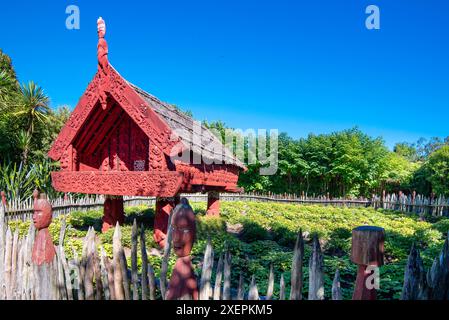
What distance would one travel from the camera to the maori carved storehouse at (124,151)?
640 centimetres

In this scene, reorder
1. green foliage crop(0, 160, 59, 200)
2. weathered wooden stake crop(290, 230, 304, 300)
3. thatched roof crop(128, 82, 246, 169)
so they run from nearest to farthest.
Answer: weathered wooden stake crop(290, 230, 304, 300), thatched roof crop(128, 82, 246, 169), green foliage crop(0, 160, 59, 200)

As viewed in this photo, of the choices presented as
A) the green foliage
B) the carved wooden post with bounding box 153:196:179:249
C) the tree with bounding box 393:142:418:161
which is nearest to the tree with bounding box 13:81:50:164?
the green foliage

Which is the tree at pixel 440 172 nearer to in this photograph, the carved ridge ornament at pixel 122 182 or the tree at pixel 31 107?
the carved ridge ornament at pixel 122 182

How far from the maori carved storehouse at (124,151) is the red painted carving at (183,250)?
3547 mm

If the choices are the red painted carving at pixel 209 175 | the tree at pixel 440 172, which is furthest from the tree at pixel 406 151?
the red painted carving at pixel 209 175

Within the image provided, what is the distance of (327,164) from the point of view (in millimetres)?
29391

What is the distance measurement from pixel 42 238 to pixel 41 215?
26cm

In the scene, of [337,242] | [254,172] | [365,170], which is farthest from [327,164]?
[337,242]

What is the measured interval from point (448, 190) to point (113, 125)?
21.7 metres

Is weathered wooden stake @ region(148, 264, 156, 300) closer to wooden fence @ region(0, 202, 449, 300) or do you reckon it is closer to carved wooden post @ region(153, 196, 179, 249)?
wooden fence @ region(0, 202, 449, 300)

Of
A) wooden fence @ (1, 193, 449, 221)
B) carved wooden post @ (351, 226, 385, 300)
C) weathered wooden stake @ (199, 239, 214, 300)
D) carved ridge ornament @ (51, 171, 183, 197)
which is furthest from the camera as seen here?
wooden fence @ (1, 193, 449, 221)

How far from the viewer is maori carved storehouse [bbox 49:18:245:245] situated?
21.0 feet

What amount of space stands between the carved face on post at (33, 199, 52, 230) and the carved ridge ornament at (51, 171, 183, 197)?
2778mm

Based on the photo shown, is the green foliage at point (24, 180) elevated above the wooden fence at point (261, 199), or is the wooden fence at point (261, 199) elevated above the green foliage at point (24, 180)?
the green foliage at point (24, 180)
